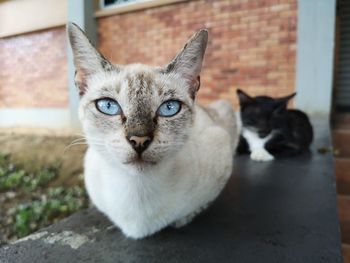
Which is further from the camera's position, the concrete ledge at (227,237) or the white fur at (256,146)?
the white fur at (256,146)

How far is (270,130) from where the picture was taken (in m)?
2.46

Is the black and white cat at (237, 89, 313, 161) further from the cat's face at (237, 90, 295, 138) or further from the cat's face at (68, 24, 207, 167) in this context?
the cat's face at (68, 24, 207, 167)

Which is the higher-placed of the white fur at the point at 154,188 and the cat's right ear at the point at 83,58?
the cat's right ear at the point at 83,58

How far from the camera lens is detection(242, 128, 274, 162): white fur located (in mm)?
2336

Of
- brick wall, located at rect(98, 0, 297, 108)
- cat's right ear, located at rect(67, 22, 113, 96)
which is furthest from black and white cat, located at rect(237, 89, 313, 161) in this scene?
cat's right ear, located at rect(67, 22, 113, 96)

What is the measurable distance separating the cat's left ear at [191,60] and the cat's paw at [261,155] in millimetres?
1414

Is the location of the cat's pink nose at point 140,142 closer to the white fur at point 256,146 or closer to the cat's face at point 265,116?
the white fur at point 256,146

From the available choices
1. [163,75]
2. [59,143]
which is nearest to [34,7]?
[59,143]

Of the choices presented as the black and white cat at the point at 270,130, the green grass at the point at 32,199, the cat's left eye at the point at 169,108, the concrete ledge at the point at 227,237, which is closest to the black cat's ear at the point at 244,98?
the black and white cat at the point at 270,130

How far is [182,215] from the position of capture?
1102mm

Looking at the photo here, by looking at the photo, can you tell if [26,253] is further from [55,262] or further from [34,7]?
[34,7]

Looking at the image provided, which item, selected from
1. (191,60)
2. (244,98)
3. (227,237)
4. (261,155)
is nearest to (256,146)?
(261,155)

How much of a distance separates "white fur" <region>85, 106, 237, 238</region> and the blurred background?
144 cm

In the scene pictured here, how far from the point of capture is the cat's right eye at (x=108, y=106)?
0.89 metres
